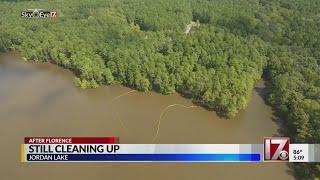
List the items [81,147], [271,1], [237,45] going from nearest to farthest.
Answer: [81,147]
[237,45]
[271,1]

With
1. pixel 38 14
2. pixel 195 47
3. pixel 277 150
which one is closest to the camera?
pixel 277 150

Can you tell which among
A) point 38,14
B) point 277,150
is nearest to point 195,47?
point 277,150

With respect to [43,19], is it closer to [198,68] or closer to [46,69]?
[46,69]

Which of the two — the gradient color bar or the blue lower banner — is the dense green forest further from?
A: the gradient color bar

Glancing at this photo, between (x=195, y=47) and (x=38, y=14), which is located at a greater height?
(x=38, y=14)

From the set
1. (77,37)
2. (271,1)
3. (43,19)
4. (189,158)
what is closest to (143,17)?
(77,37)

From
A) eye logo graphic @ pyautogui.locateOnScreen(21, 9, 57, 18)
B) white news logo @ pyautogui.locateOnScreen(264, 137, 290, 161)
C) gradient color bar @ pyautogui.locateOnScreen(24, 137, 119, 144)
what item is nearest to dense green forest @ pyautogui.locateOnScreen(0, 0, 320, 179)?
eye logo graphic @ pyautogui.locateOnScreen(21, 9, 57, 18)

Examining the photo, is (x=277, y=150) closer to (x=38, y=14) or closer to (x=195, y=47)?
(x=195, y=47)

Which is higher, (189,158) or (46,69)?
(46,69)
